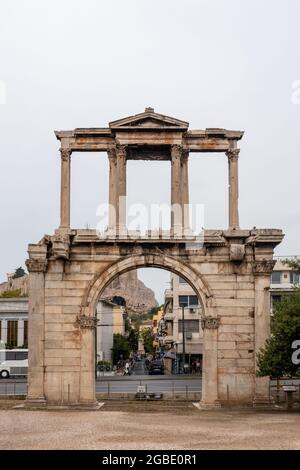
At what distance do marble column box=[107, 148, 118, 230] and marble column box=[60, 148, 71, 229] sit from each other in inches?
70.6

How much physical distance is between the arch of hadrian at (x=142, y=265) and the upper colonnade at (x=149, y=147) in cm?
5

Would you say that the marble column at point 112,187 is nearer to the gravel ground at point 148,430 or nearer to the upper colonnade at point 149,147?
the upper colonnade at point 149,147

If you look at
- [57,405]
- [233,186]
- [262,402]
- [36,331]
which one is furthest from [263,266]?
[57,405]

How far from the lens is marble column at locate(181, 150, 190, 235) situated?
3525cm

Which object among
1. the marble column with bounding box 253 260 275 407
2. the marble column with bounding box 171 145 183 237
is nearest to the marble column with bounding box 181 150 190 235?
the marble column with bounding box 171 145 183 237

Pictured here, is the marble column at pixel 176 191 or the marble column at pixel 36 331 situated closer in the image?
the marble column at pixel 36 331

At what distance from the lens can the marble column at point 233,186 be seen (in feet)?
115

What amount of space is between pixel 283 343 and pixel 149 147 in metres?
10.5

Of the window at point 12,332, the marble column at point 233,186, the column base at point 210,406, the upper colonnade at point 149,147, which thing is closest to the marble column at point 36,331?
the upper colonnade at point 149,147

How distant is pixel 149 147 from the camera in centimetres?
3553

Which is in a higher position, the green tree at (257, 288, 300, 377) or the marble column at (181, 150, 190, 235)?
the marble column at (181, 150, 190, 235)

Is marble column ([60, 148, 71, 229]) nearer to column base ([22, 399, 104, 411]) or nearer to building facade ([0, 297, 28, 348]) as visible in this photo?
column base ([22, 399, 104, 411])
